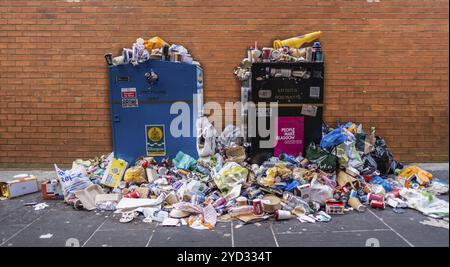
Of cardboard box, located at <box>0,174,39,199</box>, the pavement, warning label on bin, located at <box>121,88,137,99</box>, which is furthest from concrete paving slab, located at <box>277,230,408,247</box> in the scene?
cardboard box, located at <box>0,174,39,199</box>

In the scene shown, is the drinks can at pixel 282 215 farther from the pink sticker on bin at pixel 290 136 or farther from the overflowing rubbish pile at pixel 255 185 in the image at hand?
the pink sticker on bin at pixel 290 136

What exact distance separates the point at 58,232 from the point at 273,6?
4725 mm

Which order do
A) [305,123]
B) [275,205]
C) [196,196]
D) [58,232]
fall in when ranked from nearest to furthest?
[58,232] < [275,205] < [196,196] < [305,123]

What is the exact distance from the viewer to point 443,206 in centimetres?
427

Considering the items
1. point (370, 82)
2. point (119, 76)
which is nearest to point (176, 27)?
point (119, 76)

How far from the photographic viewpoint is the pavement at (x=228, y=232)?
3.54 m

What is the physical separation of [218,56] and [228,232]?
3.34 meters

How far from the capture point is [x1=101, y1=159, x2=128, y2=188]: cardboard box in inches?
198

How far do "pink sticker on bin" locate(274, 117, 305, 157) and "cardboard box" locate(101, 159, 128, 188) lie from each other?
7.84 ft

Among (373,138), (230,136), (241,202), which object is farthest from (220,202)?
(373,138)

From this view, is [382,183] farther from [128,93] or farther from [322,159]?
[128,93]

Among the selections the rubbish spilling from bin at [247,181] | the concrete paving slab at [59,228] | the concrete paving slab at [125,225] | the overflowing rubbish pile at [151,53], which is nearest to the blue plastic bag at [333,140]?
the rubbish spilling from bin at [247,181]

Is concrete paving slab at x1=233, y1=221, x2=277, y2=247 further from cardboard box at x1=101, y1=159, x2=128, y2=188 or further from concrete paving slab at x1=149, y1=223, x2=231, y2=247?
cardboard box at x1=101, y1=159, x2=128, y2=188

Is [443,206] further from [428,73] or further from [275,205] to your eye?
[428,73]
